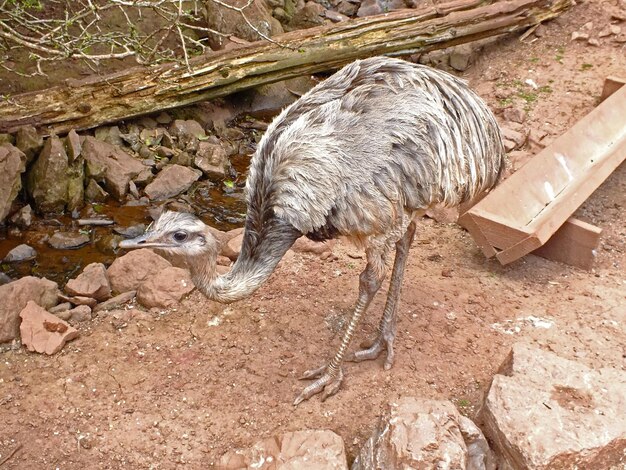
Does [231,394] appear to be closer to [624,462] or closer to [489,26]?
[624,462]

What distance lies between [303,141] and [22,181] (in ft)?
12.7

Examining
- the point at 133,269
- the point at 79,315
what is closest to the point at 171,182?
the point at 133,269

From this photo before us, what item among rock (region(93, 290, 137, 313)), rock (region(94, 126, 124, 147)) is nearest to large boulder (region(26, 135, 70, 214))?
rock (region(94, 126, 124, 147))

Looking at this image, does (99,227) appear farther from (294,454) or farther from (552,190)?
(552,190)

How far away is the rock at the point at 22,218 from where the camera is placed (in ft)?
21.2

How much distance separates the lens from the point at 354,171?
12.7 feet

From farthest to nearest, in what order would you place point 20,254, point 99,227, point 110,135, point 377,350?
point 110,135 → point 99,227 → point 20,254 → point 377,350

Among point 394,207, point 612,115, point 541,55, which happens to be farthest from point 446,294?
point 541,55

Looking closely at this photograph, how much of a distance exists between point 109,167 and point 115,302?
216 centimetres

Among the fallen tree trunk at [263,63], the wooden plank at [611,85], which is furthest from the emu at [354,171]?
the wooden plank at [611,85]

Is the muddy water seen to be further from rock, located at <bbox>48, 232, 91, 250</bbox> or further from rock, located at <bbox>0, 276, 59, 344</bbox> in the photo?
rock, located at <bbox>0, 276, 59, 344</bbox>

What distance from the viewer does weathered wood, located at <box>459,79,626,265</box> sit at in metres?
5.20

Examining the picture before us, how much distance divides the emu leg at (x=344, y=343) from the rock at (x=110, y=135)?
4.03m

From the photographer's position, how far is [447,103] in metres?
4.16
